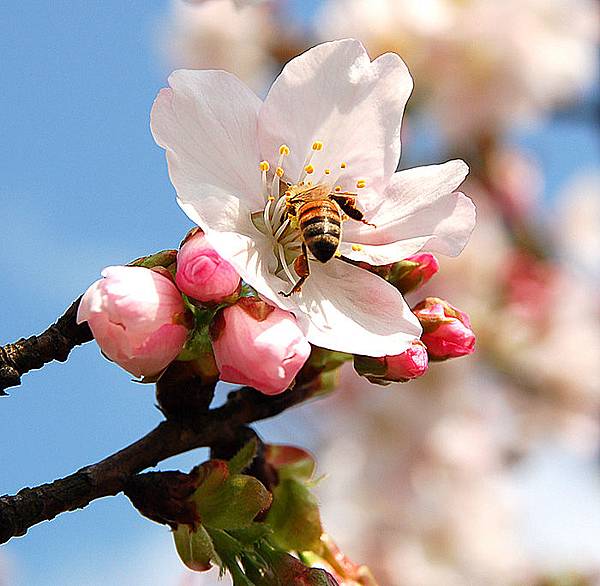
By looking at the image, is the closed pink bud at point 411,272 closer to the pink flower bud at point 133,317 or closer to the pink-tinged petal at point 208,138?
the pink-tinged petal at point 208,138

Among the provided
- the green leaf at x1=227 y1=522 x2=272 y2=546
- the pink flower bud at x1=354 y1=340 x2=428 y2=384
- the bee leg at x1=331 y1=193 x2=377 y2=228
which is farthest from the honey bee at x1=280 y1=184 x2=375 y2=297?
the green leaf at x1=227 y1=522 x2=272 y2=546

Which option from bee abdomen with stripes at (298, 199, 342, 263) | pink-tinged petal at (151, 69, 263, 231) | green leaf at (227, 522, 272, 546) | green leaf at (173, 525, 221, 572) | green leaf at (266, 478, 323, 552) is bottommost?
green leaf at (266, 478, 323, 552)

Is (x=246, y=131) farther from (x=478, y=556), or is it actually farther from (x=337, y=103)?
(x=478, y=556)

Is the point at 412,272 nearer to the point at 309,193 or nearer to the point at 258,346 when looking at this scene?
the point at 309,193

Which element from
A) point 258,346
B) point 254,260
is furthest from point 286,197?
point 258,346

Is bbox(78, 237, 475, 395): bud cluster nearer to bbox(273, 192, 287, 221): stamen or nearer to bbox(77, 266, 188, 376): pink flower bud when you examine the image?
bbox(77, 266, 188, 376): pink flower bud

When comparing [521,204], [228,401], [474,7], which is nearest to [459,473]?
[521,204]

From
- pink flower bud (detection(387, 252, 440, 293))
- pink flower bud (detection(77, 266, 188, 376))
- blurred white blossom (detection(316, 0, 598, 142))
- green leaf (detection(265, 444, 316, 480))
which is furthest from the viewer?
blurred white blossom (detection(316, 0, 598, 142))
